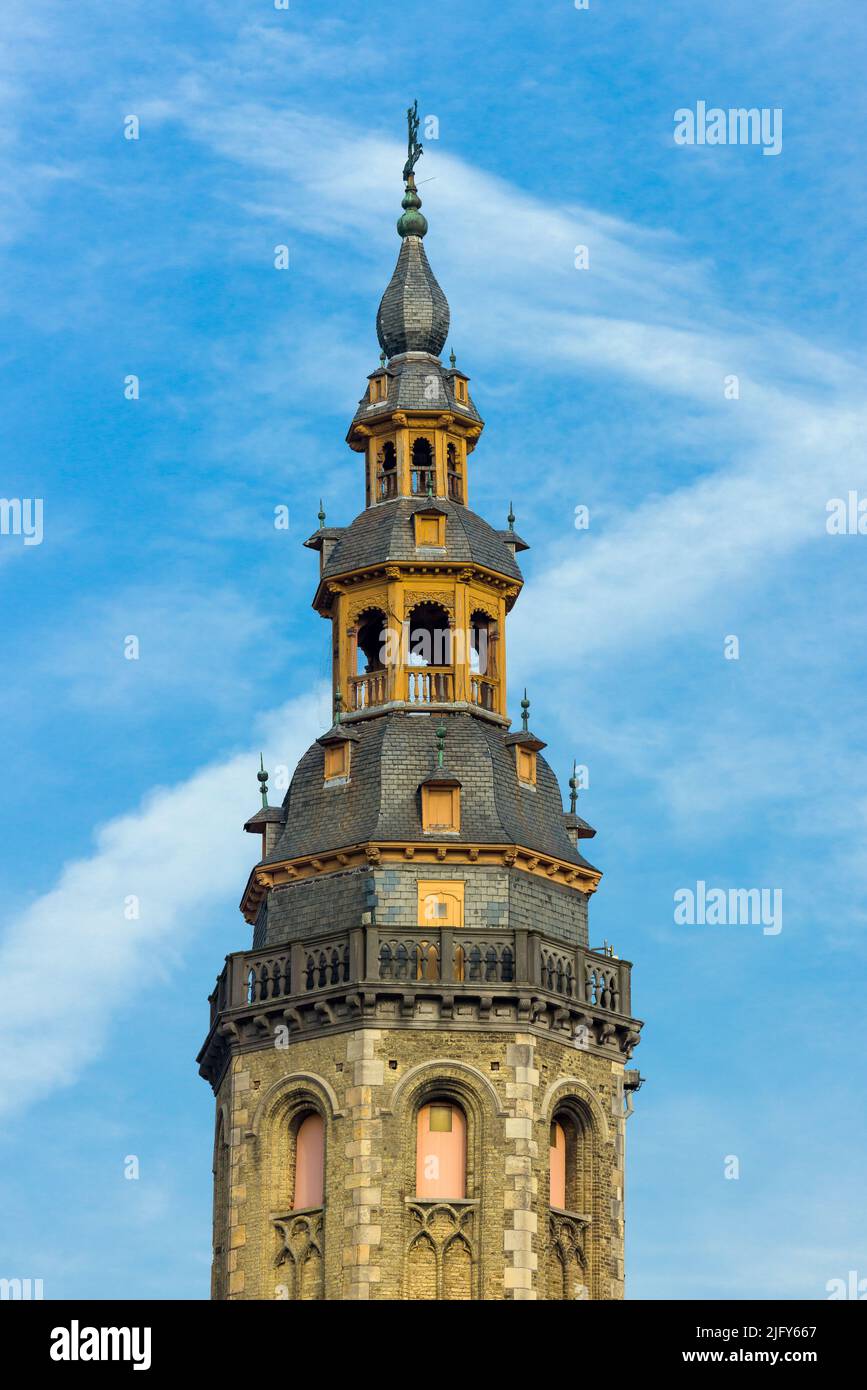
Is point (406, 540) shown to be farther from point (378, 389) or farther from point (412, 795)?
point (412, 795)

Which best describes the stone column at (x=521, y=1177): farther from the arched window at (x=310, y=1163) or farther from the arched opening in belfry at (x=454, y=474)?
the arched opening in belfry at (x=454, y=474)

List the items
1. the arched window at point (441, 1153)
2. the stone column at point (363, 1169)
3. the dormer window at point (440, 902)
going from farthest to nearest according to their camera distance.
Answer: the dormer window at point (440, 902)
the arched window at point (441, 1153)
the stone column at point (363, 1169)

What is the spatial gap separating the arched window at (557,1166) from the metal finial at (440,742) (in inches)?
406

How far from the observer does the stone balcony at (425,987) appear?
294 feet

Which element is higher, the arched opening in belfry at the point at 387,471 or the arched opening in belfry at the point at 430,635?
the arched opening in belfry at the point at 387,471

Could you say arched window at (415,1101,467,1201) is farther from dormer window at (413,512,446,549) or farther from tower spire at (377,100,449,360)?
tower spire at (377,100,449,360)

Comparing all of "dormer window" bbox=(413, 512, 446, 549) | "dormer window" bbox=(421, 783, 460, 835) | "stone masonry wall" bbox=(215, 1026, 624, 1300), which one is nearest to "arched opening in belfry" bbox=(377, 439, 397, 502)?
"dormer window" bbox=(413, 512, 446, 549)

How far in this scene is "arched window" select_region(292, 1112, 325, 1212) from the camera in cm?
8956

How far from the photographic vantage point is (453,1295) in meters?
87.3

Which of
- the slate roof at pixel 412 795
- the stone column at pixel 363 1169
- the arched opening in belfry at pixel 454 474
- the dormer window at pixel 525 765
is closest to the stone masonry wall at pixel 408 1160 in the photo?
the stone column at pixel 363 1169

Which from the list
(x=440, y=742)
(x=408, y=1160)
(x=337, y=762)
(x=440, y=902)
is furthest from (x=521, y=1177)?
(x=337, y=762)
